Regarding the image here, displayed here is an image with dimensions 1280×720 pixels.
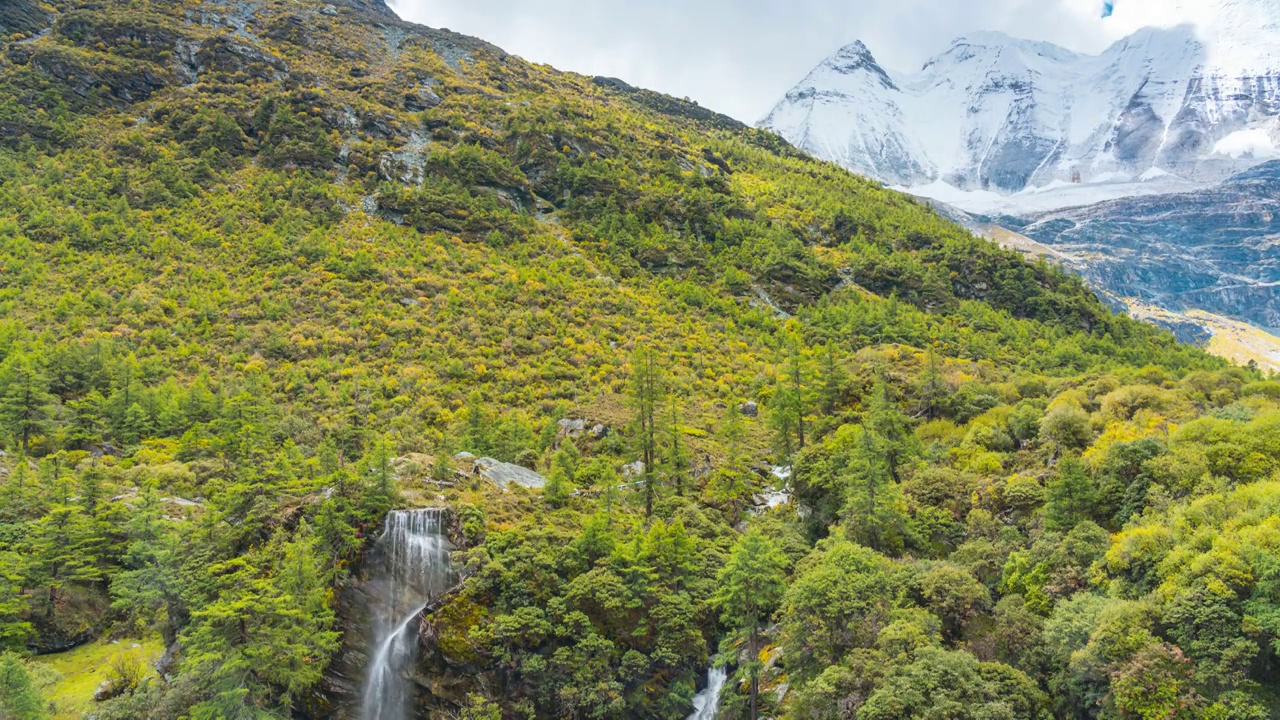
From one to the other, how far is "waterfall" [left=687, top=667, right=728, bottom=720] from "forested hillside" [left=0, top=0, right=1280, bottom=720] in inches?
35.6

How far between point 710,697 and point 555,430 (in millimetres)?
24754

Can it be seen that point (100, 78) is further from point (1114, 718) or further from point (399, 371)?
point (1114, 718)

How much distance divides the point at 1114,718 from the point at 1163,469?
457 inches

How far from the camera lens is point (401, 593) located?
35.1 m

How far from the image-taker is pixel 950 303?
9181 centimetres

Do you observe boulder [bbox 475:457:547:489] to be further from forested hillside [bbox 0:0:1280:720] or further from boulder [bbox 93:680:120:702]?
boulder [bbox 93:680:120:702]

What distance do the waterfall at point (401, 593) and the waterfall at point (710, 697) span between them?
1424cm

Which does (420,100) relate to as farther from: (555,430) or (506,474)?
(506,474)

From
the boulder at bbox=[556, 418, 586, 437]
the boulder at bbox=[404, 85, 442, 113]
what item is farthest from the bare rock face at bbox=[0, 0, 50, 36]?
the boulder at bbox=[556, 418, 586, 437]

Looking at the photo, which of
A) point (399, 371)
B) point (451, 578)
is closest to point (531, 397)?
point (399, 371)

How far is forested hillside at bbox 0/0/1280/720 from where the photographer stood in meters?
25.5

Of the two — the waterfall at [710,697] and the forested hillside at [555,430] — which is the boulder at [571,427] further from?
the waterfall at [710,697]

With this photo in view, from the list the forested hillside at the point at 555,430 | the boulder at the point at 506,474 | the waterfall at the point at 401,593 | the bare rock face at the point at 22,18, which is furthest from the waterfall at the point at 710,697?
the bare rock face at the point at 22,18

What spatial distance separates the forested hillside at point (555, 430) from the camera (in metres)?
25.5
